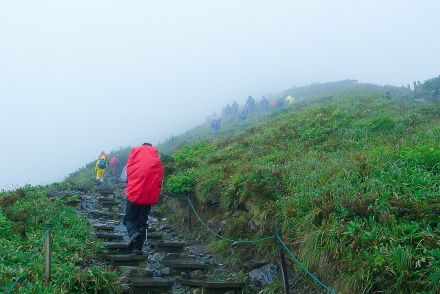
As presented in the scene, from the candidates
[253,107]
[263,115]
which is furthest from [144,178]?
[253,107]

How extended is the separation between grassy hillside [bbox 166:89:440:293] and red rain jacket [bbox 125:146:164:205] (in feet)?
5.55

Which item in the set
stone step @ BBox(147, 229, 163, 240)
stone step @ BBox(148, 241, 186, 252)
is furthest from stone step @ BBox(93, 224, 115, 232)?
stone step @ BBox(148, 241, 186, 252)

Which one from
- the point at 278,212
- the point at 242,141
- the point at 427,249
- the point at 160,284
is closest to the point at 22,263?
the point at 160,284

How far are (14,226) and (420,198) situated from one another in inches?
283

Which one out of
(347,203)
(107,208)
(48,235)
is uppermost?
(48,235)

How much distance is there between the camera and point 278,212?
684 centimetres

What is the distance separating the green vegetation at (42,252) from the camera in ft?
18.2

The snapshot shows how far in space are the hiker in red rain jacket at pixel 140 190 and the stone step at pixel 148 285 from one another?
1592 millimetres

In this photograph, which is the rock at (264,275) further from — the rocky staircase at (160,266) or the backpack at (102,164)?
the backpack at (102,164)

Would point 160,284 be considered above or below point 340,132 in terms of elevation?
below

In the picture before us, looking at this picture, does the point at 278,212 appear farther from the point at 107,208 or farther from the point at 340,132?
the point at 107,208

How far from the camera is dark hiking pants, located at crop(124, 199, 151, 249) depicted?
8.07 metres

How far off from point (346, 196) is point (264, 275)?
6.34ft

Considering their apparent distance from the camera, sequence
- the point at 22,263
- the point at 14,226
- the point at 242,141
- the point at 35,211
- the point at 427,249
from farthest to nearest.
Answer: the point at 242,141, the point at 35,211, the point at 14,226, the point at 22,263, the point at 427,249
